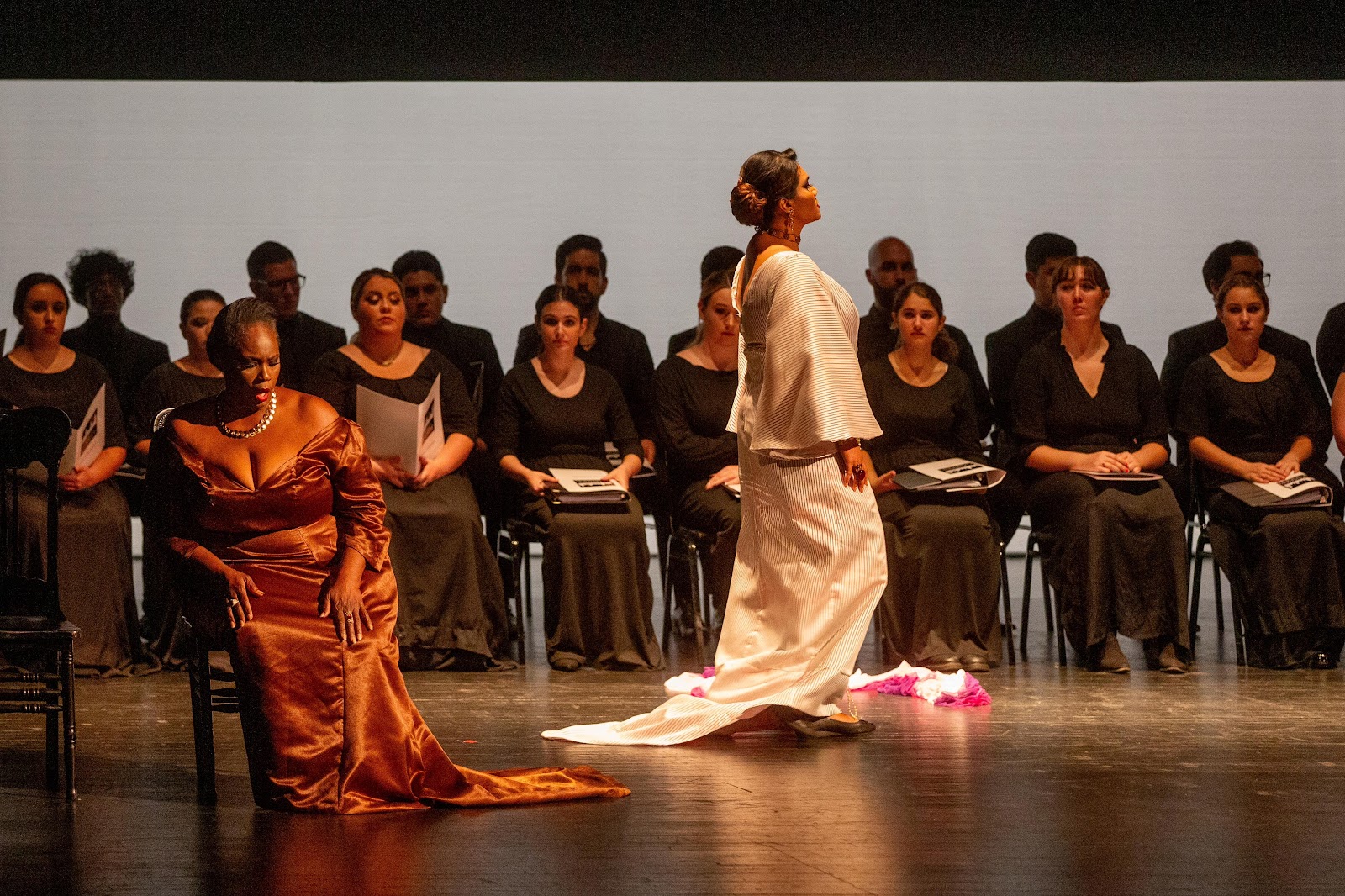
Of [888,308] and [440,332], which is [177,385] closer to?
A: [440,332]

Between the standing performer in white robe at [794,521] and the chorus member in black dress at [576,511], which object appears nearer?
the standing performer in white robe at [794,521]

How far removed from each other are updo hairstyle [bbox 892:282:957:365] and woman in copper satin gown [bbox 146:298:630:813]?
8.97 feet

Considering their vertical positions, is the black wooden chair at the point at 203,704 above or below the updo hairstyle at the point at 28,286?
below

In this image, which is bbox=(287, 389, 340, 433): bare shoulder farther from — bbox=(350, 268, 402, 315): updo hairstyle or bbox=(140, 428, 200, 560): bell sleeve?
bbox=(350, 268, 402, 315): updo hairstyle

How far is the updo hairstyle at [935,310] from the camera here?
5.63 m

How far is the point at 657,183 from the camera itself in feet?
23.3

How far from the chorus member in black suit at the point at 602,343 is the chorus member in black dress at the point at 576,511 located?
0.96 feet

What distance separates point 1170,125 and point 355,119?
337cm

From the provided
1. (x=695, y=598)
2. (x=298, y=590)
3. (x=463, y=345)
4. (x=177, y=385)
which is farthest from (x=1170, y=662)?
(x=177, y=385)

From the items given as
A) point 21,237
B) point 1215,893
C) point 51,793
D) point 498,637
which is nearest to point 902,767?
point 1215,893

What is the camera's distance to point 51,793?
3.31 m

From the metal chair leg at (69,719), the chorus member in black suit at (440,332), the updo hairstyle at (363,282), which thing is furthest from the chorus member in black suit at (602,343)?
the metal chair leg at (69,719)

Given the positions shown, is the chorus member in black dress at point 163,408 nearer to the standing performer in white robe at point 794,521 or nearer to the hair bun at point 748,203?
the standing performer in white robe at point 794,521

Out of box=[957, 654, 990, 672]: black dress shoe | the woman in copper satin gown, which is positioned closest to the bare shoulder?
the woman in copper satin gown
